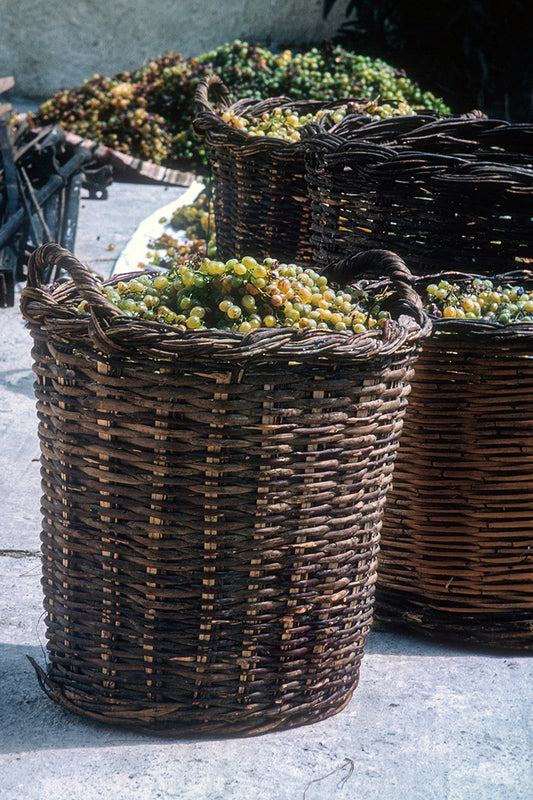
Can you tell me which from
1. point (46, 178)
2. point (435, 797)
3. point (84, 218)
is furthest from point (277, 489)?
point (84, 218)

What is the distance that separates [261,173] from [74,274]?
66.8 inches

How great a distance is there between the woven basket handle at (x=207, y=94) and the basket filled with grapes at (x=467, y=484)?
5.29 feet

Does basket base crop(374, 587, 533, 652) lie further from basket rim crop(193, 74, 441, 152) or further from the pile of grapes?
the pile of grapes

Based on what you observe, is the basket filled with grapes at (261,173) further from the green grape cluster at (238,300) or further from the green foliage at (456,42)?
the green foliage at (456,42)

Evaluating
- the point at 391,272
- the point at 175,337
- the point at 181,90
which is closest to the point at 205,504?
the point at 175,337

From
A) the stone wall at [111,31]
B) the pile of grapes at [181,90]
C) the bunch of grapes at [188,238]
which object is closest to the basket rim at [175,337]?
the bunch of grapes at [188,238]

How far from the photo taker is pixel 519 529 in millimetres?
1819

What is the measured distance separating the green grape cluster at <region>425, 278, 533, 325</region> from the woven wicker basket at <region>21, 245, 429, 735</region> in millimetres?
320

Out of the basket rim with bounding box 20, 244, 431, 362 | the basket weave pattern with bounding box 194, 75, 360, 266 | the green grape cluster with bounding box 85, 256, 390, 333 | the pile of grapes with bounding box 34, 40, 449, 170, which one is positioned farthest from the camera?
the pile of grapes with bounding box 34, 40, 449, 170

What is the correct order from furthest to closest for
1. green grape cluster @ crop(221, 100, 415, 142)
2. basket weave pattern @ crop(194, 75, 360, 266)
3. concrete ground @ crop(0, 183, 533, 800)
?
green grape cluster @ crop(221, 100, 415, 142)
basket weave pattern @ crop(194, 75, 360, 266)
concrete ground @ crop(0, 183, 533, 800)

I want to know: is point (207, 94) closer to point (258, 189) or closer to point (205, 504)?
point (258, 189)

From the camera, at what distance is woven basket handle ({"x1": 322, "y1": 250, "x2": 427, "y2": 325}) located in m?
1.63

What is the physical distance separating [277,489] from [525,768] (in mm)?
682

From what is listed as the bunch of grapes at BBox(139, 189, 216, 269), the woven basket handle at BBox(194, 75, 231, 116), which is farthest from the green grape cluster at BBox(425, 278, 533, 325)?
the bunch of grapes at BBox(139, 189, 216, 269)
